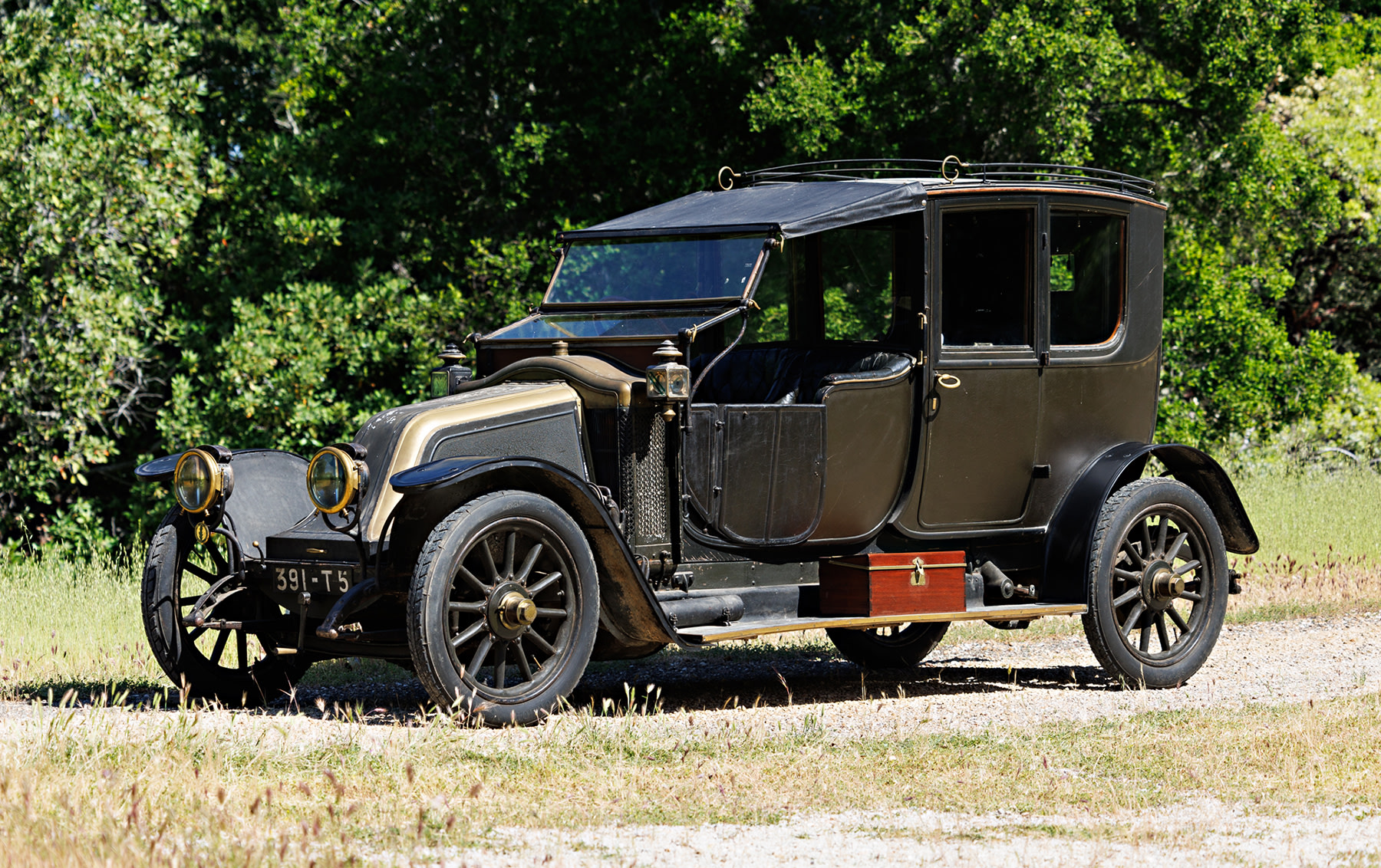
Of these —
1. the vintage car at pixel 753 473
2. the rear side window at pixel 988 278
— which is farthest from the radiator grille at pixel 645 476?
the rear side window at pixel 988 278

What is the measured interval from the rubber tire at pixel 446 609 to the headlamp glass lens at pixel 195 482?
3.91 feet

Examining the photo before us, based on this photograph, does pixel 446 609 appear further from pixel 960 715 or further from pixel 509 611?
pixel 960 715

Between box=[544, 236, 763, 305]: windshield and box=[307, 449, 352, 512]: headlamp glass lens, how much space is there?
5.88ft

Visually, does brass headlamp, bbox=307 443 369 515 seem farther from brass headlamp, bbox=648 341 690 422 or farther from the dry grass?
brass headlamp, bbox=648 341 690 422

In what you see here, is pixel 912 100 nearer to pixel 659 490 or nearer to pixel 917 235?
pixel 917 235

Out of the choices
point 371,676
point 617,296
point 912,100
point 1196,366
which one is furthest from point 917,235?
point 1196,366

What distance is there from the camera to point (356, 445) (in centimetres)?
680

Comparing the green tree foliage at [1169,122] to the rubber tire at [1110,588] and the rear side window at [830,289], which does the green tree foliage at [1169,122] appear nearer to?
the rear side window at [830,289]

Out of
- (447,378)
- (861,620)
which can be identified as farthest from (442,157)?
(861,620)

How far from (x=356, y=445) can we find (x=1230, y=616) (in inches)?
264

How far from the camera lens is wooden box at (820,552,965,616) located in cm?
759

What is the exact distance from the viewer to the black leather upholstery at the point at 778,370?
830 centimetres

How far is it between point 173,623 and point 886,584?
10.6ft

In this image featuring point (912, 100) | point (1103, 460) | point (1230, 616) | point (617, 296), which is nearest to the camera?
point (617, 296)
